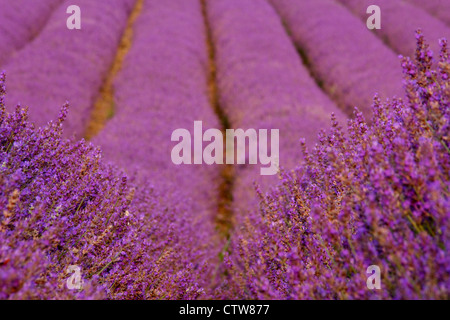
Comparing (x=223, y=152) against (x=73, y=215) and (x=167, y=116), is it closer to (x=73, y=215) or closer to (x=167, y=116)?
(x=167, y=116)

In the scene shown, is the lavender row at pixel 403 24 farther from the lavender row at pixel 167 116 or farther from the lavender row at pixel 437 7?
the lavender row at pixel 167 116

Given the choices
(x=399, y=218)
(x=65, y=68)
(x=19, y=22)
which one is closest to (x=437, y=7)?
(x=65, y=68)

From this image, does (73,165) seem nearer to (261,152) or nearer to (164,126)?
(261,152)

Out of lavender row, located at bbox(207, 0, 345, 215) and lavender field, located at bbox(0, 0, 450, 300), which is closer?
lavender field, located at bbox(0, 0, 450, 300)

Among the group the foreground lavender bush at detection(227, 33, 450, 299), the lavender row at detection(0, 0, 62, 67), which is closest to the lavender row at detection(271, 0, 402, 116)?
the foreground lavender bush at detection(227, 33, 450, 299)

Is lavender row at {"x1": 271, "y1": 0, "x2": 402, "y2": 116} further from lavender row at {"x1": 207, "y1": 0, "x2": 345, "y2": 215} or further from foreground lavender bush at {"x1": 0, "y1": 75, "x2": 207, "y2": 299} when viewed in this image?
foreground lavender bush at {"x1": 0, "y1": 75, "x2": 207, "y2": 299}
